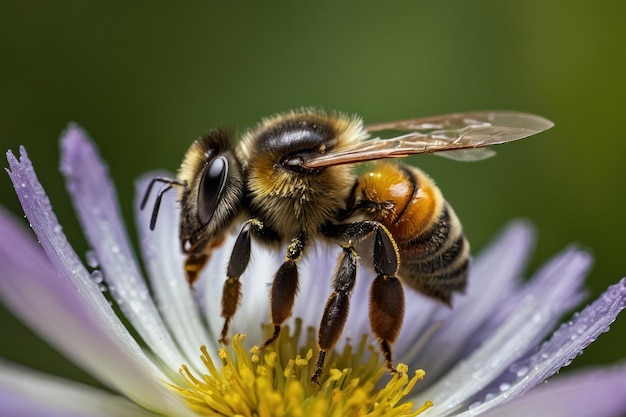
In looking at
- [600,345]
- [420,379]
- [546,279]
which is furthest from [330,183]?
[600,345]

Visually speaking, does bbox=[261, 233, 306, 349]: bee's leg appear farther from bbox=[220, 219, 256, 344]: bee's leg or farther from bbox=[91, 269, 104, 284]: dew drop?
bbox=[91, 269, 104, 284]: dew drop

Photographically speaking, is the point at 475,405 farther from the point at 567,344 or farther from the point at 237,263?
the point at 237,263

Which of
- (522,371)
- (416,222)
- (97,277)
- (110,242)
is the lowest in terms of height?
(522,371)

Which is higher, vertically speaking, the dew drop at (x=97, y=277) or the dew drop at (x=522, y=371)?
the dew drop at (x=97, y=277)

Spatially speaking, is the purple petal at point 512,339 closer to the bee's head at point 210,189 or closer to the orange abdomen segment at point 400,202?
the orange abdomen segment at point 400,202

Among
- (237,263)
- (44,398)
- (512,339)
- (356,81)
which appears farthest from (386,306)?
(356,81)

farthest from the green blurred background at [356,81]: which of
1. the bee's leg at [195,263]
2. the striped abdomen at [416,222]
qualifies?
the striped abdomen at [416,222]
